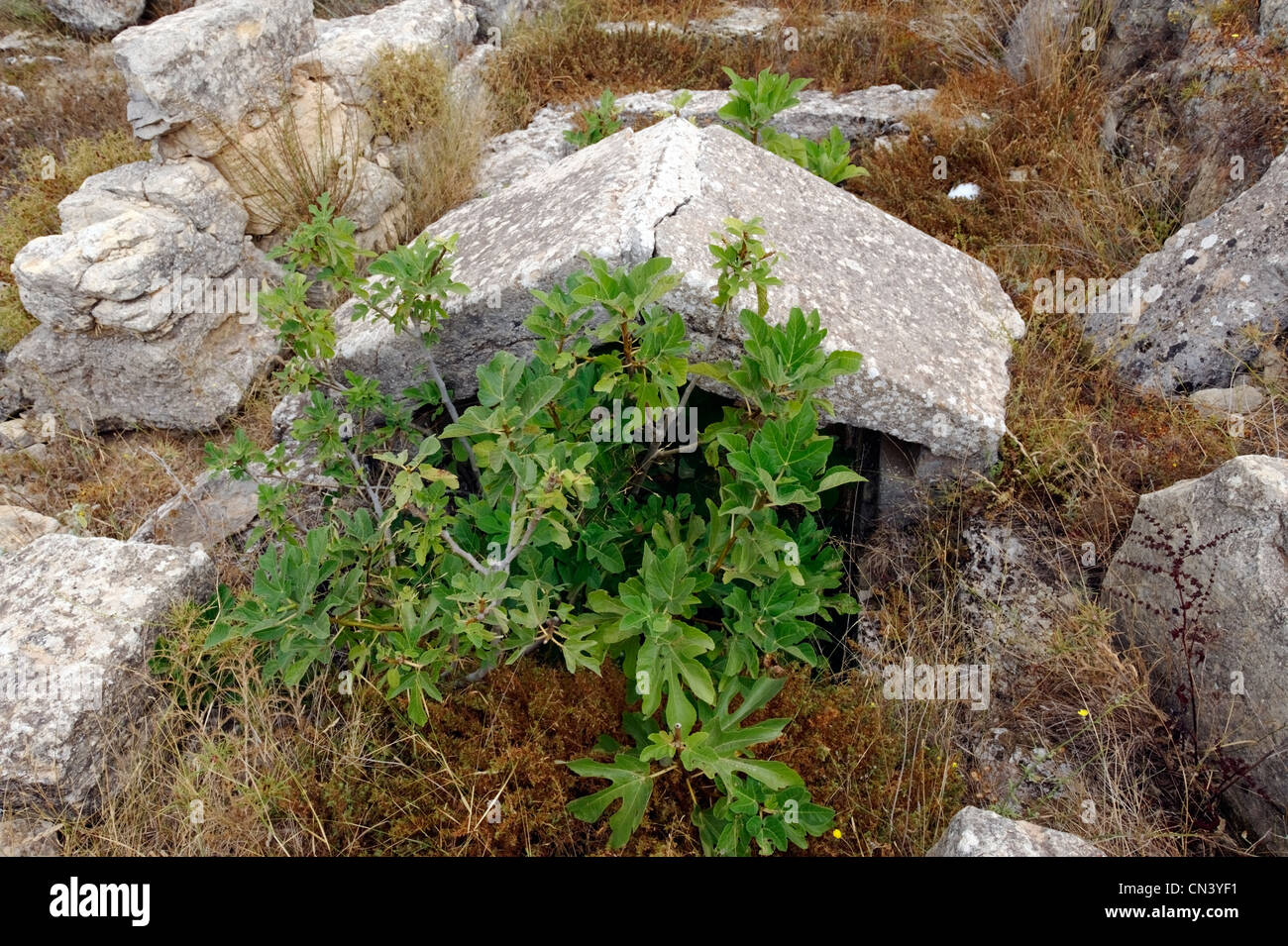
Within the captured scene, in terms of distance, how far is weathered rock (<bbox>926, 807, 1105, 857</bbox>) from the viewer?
2.01 meters

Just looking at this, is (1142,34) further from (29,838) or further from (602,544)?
(29,838)

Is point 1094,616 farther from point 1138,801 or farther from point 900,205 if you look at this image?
point 900,205

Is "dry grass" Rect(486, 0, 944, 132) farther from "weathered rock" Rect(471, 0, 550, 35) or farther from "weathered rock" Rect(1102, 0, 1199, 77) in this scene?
"weathered rock" Rect(1102, 0, 1199, 77)

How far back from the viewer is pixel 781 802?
2.11 metres

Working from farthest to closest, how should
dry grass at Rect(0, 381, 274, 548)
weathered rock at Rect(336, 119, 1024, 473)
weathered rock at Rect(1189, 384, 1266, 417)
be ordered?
dry grass at Rect(0, 381, 274, 548)
weathered rock at Rect(1189, 384, 1266, 417)
weathered rock at Rect(336, 119, 1024, 473)

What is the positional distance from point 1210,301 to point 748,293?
1.91 metres

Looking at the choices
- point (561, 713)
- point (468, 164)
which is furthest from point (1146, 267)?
point (468, 164)

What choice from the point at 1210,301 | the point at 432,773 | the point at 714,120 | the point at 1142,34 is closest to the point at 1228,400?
the point at 1210,301

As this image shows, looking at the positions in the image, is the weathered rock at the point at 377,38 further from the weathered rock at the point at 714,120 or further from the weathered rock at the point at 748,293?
the weathered rock at the point at 748,293

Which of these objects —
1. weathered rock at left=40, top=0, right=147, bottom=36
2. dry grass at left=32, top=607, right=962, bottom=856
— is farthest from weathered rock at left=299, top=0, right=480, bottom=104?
dry grass at left=32, top=607, right=962, bottom=856

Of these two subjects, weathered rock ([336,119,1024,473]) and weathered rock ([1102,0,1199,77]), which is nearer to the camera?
weathered rock ([336,119,1024,473])

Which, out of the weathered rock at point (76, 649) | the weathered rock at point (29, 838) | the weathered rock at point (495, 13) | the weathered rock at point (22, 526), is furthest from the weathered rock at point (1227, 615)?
the weathered rock at point (495, 13)

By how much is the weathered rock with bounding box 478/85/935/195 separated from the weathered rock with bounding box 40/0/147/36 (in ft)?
12.5

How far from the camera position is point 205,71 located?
159 inches
